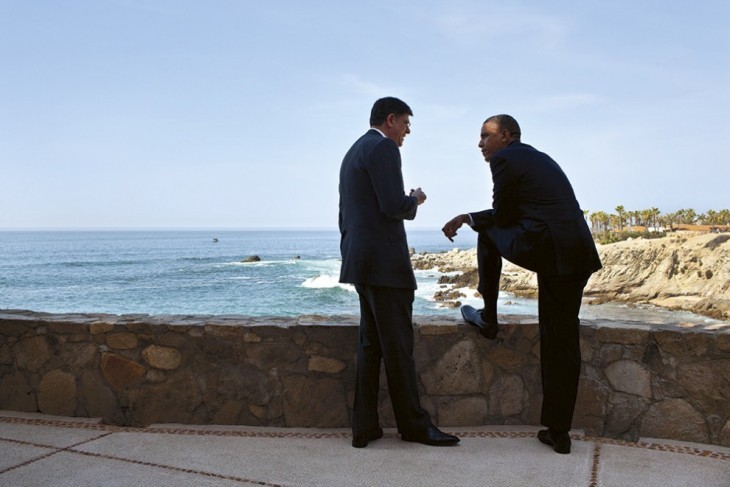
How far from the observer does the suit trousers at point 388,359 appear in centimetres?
297

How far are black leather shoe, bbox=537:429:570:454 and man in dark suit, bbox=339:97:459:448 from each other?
453 mm

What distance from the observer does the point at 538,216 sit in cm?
279

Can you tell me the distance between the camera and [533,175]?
2822 mm

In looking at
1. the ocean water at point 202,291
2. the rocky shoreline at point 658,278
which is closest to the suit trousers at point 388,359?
the ocean water at point 202,291

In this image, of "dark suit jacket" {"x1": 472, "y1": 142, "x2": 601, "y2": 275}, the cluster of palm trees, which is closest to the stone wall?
"dark suit jacket" {"x1": 472, "y1": 142, "x2": 601, "y2": 275}

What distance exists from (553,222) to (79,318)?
2.76m

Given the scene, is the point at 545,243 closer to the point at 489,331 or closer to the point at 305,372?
the point at 489,331

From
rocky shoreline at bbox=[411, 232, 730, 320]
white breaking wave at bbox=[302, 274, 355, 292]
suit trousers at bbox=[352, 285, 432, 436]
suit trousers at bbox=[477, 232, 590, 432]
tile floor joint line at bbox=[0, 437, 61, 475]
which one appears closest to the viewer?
tile floor joint line at bbox=[0, 437, 61, 475]

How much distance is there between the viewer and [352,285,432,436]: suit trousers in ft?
9.74

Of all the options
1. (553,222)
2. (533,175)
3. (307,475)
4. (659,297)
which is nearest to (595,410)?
(553,222)

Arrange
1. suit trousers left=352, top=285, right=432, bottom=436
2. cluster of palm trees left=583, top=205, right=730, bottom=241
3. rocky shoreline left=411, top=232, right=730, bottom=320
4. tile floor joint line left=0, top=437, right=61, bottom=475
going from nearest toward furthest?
tile floor joint line left=0, top=437, right=61, bottom=475 → suit trousers left=352, top=285, right=432, bottom=436 → rocky shoreline left=411, top=232, right=730, bottom=320 → cluster of palm trees left=583, top=205, right=730, bottom=241

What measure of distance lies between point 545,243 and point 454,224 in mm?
521

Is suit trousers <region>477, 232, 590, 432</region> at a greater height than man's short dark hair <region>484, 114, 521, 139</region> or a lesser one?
lesser

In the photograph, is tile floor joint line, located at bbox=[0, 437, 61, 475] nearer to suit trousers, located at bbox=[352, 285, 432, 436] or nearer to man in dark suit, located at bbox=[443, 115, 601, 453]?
suit trousers, located at bbox=[352, 285, 432, 436]
